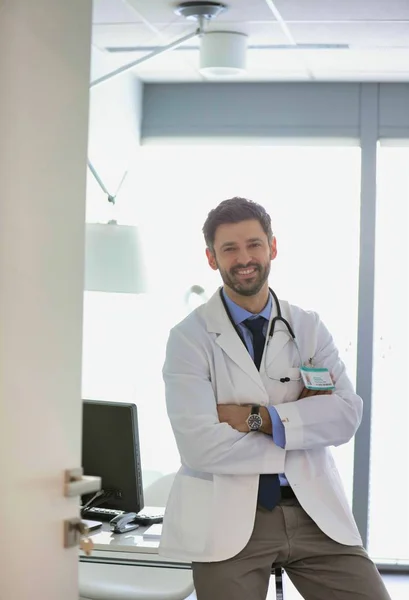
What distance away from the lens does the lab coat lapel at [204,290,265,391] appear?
274cm

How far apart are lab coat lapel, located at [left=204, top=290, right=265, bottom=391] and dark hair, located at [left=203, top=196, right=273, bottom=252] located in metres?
0.19

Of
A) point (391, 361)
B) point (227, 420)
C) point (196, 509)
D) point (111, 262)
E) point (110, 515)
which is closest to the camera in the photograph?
point (196, 509)

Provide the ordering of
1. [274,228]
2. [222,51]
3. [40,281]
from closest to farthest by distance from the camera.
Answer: [40,281] < [222,51] < [274,228]

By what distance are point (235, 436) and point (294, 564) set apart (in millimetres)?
406

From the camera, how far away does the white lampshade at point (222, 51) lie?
14.6ft

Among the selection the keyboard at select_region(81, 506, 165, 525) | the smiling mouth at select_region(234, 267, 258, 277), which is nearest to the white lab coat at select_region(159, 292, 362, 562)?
the smiling mouth at select_region(234, 267, 258, 277)

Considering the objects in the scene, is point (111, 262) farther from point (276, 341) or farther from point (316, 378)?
point (316, 378)

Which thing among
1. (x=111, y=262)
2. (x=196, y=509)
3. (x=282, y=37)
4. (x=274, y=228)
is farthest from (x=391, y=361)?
(x=196, y=509)

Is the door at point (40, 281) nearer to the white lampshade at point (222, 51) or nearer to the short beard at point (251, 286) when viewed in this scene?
the short beard at point (251, 286)

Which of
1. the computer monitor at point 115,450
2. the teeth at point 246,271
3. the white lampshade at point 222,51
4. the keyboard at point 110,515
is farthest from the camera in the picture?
the white lampshade at point 222,51

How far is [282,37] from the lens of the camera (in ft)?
14.7

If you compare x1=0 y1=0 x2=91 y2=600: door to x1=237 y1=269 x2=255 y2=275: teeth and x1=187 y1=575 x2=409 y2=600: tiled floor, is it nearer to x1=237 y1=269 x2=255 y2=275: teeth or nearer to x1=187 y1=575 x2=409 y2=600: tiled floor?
x1=237 y1=269 x2=255 y2=275: teeth

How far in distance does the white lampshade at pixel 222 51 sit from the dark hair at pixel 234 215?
5.85ft

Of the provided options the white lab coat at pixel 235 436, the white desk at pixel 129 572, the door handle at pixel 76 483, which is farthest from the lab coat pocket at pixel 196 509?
the door handle at pixel 76 483
